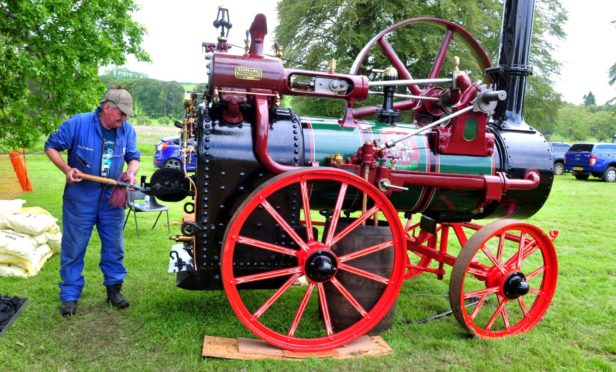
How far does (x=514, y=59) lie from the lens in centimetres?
390

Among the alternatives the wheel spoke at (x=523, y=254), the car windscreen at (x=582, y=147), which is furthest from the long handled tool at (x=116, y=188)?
the car windscreen at (x=582, y=147)

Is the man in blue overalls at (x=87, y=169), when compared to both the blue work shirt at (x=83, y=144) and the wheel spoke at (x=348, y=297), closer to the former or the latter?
the blue work shirt at (x=83, y=144)

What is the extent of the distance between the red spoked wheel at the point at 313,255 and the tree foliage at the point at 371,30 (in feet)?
42.3

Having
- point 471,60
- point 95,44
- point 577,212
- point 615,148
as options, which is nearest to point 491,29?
point 471,60

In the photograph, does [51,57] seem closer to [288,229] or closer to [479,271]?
[288,229]

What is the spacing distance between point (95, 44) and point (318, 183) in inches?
182

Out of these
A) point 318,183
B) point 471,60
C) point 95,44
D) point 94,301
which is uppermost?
point 471,60

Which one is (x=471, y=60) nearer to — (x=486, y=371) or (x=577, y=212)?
(x=577, y=212)

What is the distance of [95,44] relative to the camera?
20.8ft

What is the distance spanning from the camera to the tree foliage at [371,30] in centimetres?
1599

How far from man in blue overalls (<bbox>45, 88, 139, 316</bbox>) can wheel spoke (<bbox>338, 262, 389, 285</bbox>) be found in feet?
5.84

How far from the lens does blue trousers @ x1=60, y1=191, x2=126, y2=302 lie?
3504mm

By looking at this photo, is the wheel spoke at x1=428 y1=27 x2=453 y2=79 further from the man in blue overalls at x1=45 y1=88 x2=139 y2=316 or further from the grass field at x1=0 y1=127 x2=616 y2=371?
the man in blue overalls at x1=45 y1=88 x2=139 y2=316

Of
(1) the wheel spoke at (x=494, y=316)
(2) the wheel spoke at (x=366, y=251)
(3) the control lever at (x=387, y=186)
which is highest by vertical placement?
(3) the control lever at (x=387, y=186)
